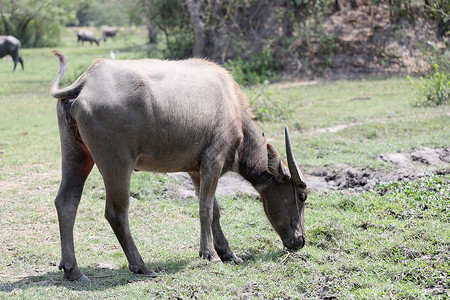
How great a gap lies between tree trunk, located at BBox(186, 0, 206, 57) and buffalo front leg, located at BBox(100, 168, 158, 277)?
1442 centimetres

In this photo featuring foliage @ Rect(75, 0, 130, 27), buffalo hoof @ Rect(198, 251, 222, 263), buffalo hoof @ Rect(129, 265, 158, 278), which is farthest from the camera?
foliage @ Rect(75, 0, 130, 27)

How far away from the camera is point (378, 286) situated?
442cm

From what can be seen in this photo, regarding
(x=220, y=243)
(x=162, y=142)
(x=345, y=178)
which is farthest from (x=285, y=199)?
(x=345, y=178)

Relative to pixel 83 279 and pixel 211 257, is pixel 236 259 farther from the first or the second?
pixel 83 279

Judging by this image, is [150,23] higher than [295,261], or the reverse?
[295,261]

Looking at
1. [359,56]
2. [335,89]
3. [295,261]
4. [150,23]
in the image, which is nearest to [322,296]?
[295,261]

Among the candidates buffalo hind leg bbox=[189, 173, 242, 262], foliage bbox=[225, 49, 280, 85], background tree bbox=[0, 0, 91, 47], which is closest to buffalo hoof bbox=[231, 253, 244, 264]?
buffalo hind leg bbox=[189, 173, 242, 262]

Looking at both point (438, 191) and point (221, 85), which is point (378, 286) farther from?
point (438, 191)

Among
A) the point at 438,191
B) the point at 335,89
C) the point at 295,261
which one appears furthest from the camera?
the point at 335,89

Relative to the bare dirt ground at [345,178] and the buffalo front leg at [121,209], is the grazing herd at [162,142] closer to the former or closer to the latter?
the buffalo front leg at [121,209]

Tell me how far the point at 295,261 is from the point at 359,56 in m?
14.7

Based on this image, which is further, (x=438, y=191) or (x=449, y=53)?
(x=449, y=53)

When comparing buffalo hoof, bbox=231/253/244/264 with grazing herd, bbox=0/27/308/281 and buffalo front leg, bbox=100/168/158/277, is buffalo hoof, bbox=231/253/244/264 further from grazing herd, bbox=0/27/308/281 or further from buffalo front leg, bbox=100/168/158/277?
buffalo front leg, bbox=100/168/158/277

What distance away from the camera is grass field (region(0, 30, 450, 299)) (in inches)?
176
